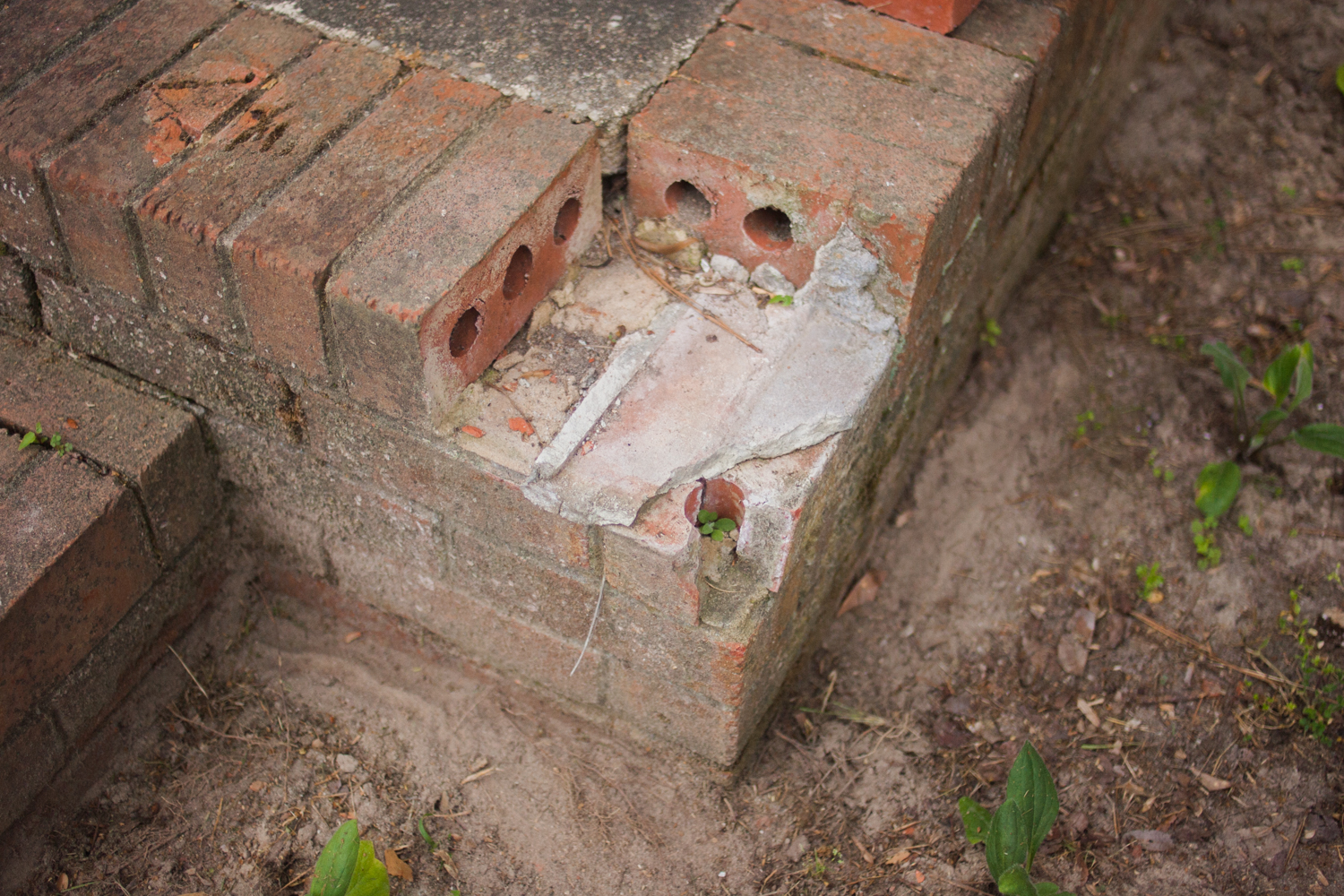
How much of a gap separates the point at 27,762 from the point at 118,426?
78 centimetres

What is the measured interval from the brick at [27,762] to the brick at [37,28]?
68 millimetres

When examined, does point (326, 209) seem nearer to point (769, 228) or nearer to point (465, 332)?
point (465, 332)

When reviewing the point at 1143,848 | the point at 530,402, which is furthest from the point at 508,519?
the point at 1143,848

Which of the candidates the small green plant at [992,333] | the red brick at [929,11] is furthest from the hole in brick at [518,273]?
the small green plant at [992,333]

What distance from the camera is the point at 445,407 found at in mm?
2266

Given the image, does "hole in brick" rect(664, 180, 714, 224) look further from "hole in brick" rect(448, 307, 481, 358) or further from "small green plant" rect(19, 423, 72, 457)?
"small green plant" rect(19, 423, 72, 457)

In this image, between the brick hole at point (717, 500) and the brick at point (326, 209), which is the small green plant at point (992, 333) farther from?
the brick at point (326, 209)

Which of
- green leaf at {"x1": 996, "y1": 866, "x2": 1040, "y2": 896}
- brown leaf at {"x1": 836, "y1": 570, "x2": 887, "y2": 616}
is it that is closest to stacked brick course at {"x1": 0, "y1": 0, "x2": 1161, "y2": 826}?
brown leaf at {"x1": 836, "y1": 570, "x2": 887, "y2": 616}

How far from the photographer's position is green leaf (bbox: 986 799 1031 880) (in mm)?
2424

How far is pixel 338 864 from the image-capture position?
2236mm

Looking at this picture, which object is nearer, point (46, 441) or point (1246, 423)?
point (46, 441)

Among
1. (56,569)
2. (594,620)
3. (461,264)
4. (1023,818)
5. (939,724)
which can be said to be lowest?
(939,724)

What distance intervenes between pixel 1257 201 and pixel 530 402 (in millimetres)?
3361

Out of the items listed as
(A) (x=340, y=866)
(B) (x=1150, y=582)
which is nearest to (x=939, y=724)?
(B) (x=1150, y=582)
